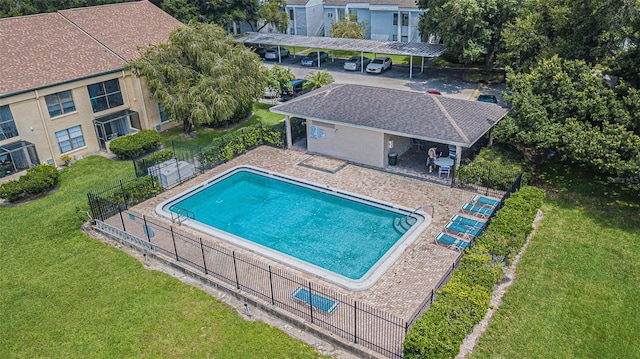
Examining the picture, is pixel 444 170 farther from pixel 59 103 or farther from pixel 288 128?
pixel 59 103

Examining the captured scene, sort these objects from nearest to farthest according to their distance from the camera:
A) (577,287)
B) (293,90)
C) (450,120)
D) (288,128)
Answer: (577,287) < (450,120) < (288,128) < (293,90)

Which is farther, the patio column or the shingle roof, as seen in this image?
the patio column

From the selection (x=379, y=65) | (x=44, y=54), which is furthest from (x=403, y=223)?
(x=379, y=65)

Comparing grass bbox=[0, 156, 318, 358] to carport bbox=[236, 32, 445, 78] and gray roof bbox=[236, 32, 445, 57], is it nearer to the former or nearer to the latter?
carport bbox=[236, 32, 445, 78]

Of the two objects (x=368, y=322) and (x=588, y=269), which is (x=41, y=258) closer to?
(x=368, y=322)

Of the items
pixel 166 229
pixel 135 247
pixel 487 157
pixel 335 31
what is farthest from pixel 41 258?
pixel 335 31

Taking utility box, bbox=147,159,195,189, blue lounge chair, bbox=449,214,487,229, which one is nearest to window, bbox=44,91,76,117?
utility box, bbox=147,159,195,189
